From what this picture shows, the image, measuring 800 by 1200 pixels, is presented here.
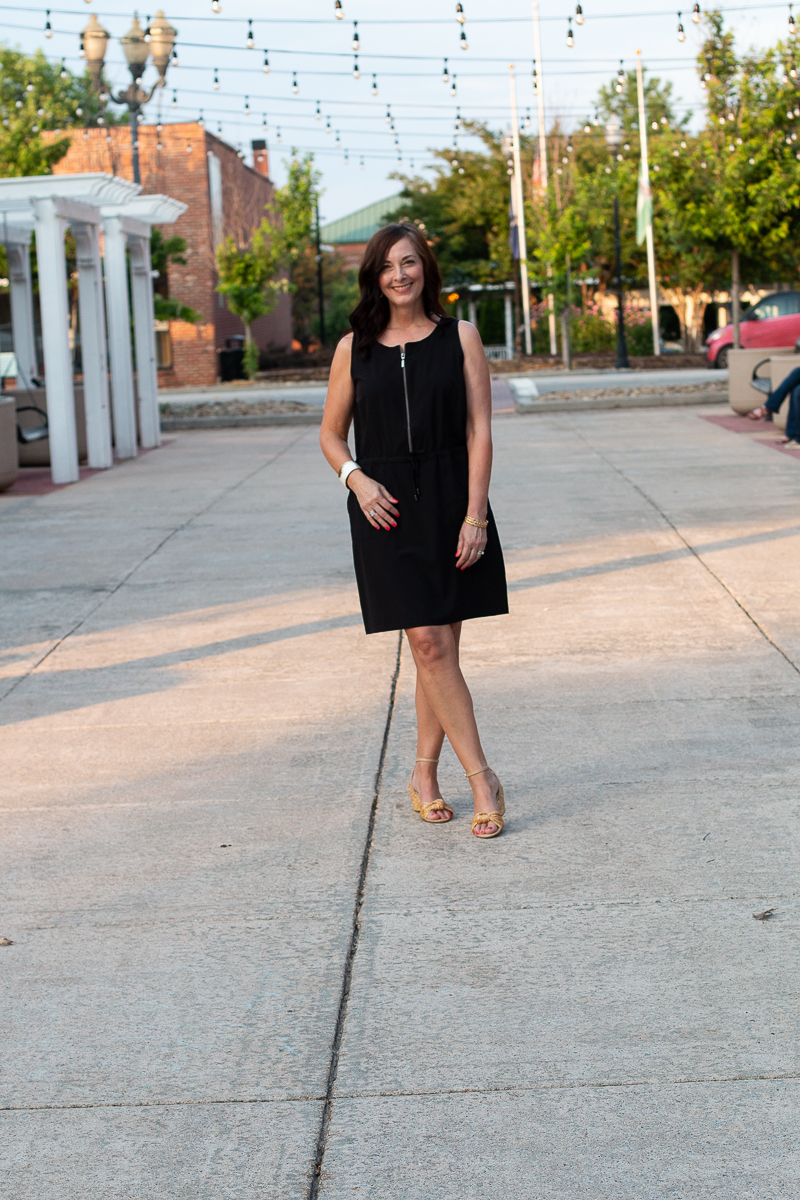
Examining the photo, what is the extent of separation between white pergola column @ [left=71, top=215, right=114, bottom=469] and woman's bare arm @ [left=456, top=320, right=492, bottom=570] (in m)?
11.8

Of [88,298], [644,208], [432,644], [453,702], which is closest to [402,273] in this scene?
[432,644]

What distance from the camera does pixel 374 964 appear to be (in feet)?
11.0

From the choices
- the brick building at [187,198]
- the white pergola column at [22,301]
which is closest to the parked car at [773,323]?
the white pergola column at [22,301]

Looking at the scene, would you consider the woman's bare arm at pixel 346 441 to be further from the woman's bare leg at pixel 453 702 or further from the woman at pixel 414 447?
the woman's bare leg at pixel 453 702

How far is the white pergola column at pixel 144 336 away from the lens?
18578mm

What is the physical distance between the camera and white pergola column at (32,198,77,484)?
45.7ft

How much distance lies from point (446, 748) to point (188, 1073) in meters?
2.45

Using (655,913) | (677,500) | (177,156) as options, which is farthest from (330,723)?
(177,156)

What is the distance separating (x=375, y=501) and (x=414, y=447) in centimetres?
21

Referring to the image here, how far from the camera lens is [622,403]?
69.5 ft

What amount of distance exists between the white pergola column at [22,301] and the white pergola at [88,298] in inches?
0.6

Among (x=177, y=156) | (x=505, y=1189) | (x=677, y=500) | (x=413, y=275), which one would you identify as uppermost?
(x=177, y=156)

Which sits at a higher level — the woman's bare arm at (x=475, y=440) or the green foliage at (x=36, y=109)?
the green foliage at (x=36, y=109)

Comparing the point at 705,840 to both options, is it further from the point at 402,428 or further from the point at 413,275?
the point at 413,275
